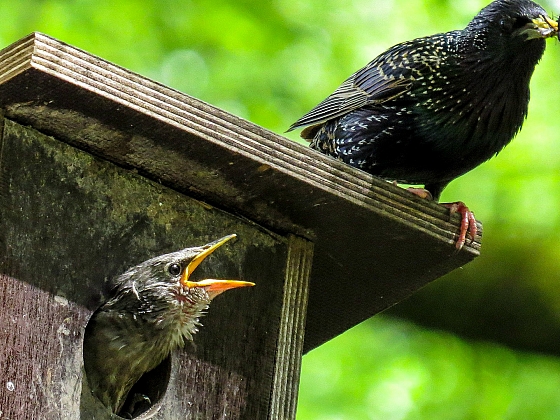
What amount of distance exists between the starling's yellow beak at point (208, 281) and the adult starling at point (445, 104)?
3.71 ft

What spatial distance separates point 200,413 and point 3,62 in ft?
3.42

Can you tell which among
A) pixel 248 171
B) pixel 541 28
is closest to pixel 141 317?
pixel 248 171

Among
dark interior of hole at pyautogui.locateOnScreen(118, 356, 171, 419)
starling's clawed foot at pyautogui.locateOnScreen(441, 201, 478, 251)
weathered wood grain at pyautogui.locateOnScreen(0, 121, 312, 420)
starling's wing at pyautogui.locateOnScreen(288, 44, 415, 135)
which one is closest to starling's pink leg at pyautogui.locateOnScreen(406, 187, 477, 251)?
starling's clawed foot at pyautogui.locateOnScreen(441, 201, 478, 251)

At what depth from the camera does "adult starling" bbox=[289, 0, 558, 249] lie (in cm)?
391

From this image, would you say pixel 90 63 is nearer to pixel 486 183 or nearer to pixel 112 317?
pixel 112 317

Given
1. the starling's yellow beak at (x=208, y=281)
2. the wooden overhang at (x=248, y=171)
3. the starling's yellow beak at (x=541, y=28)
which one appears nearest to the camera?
the wooden overhang at (x=248, y=171)

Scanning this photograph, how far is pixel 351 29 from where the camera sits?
6.04 m

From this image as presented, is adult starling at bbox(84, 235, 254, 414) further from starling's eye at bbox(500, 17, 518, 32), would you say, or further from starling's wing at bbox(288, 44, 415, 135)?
starling's eye at bbox(500, 17, 518, 32)

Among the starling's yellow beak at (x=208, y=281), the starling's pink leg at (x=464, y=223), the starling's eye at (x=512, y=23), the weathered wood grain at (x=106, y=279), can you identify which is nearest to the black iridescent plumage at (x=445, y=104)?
the starling's eye at (x=512, y=23)

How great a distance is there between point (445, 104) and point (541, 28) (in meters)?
0.44

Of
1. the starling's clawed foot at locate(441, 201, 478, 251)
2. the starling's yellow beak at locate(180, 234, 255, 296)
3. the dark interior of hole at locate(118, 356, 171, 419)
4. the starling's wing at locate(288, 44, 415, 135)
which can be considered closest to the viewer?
the starling's yellow beak at locate(180, 234, 255, 296)

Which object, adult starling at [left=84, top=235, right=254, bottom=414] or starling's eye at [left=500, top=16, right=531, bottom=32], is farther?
starling's eye at [left=500, top=16, right=531, bottom=32]

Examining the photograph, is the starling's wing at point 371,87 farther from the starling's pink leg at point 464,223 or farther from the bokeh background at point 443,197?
the bokeh background at point 443,197

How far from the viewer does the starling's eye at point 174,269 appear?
2.98m
